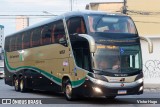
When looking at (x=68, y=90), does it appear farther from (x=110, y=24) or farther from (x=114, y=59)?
(x=110, y=24)

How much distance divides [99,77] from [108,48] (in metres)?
1.29

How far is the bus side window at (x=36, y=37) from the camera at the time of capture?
22812 mm

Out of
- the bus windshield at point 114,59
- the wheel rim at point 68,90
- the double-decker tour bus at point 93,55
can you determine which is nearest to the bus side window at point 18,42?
the double-decker tour bus at point 93,55

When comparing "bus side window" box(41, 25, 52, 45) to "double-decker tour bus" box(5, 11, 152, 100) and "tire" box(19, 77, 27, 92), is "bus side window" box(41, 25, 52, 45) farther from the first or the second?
"tire" box(19, 77, 27, 92)

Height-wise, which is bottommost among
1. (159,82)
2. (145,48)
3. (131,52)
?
(159,82)

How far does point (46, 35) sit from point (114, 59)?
582 cm

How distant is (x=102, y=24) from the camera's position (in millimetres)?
17453

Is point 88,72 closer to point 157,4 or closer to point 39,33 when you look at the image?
point 39,33

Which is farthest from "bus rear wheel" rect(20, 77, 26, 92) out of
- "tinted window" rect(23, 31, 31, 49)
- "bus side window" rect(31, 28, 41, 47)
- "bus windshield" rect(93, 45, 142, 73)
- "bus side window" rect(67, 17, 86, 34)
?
"bus windshield" rect(93, 45, 142, 73)

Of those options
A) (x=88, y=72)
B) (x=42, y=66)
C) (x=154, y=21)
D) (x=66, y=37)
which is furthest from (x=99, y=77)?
(x=154, y=21)

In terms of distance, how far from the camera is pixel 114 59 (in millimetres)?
16766

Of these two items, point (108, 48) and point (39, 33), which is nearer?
point (108, 48)

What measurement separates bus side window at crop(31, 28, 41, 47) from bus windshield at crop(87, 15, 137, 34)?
593 cm

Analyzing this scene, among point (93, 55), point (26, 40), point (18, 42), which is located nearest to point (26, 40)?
point (26, 40)
